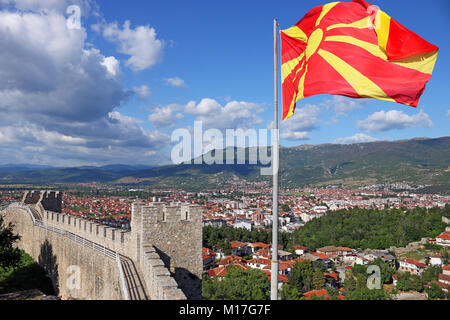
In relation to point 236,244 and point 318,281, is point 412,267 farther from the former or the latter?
point 236,244

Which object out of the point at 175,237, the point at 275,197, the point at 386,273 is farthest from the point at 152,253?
the point at 386,273

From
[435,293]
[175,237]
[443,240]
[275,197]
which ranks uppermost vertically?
[275,197]

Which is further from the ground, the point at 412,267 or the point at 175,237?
the point at 175,237

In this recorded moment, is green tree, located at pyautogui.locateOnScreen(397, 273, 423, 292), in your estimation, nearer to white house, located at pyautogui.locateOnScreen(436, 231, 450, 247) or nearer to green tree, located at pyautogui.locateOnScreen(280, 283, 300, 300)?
green tree, located at pyautogui.locateOnScreen(280, 283, 300, 300)

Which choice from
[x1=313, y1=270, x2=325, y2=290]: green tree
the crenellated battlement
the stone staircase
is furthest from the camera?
[x1=313, y1=270, x2=325, y2=290]: green tree

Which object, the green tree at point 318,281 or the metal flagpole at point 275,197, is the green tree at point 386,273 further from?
the metal flagpole at point 275,197

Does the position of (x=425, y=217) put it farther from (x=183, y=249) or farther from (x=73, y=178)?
(x=73, y=178)

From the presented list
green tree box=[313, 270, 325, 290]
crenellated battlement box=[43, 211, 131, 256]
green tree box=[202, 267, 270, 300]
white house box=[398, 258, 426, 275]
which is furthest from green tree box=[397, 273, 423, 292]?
crenellated battlement box=[43, 211, 131, 256]

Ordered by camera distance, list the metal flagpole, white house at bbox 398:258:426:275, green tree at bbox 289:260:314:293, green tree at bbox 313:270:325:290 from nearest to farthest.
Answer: the metal flagpole → green tree at bbox 313:270:325:290 → green tree at bbox 289:260:314:293 → white house at bbox 398:258:426:275
